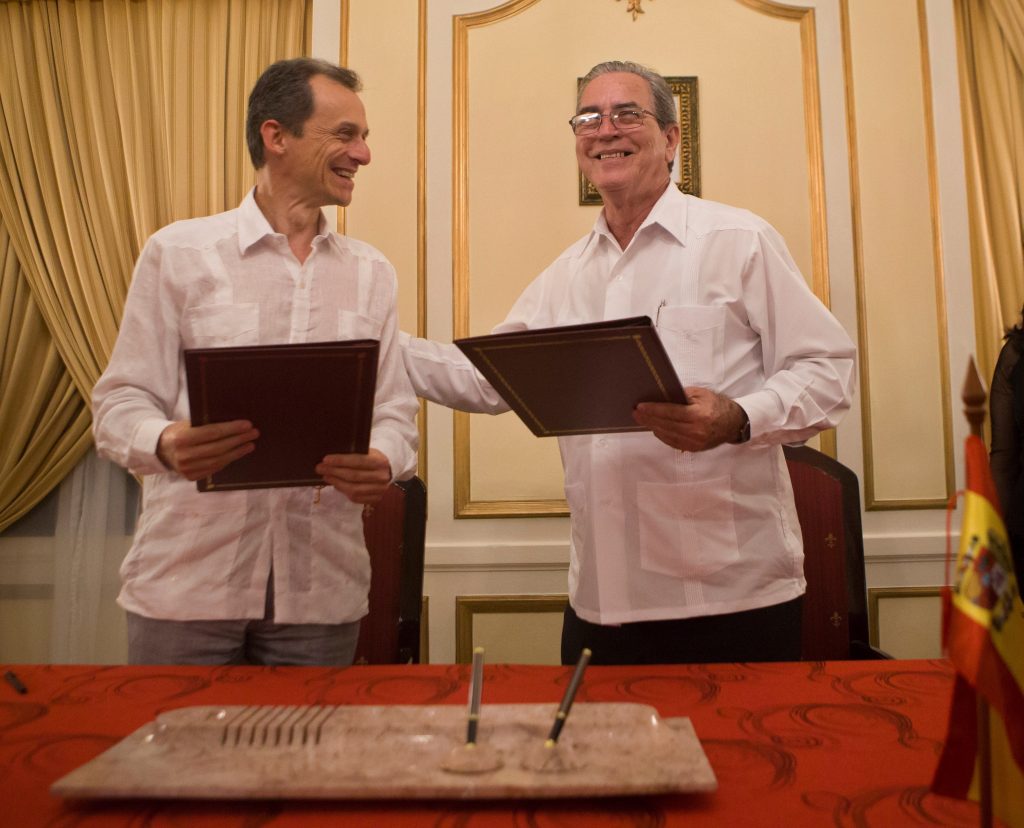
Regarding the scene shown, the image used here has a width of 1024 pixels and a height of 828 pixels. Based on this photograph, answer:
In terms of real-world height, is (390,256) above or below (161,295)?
above

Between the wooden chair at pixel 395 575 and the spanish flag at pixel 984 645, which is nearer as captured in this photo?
the spanish flag at pixel 984 645

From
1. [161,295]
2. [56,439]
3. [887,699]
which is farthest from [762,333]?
[56,439]

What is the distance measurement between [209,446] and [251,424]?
80 mm

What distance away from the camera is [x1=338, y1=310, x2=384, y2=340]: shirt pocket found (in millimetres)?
1791

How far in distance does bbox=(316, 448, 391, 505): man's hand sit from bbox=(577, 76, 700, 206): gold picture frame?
187 cm

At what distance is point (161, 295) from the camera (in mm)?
1708

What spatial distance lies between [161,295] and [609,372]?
2.95ft

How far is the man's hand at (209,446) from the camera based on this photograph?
1439 mm

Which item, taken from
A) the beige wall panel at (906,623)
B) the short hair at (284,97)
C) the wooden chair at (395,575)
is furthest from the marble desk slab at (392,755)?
the beige wall panel at (906,623)

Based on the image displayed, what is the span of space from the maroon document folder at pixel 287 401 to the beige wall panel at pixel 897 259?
7.46 ft

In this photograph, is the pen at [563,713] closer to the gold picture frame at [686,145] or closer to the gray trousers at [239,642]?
the gray trousers at [239,642]

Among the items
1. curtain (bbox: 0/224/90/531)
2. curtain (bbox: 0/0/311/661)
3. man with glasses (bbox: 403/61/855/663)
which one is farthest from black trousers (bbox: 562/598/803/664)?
curtain (bbox: 0/224/90/531)

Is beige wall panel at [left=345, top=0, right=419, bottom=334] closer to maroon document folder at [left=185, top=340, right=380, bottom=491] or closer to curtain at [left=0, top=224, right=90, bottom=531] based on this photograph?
curtain at [left=0, top=224, right=90, bottom=531]

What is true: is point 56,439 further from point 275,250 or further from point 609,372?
point 609,372
